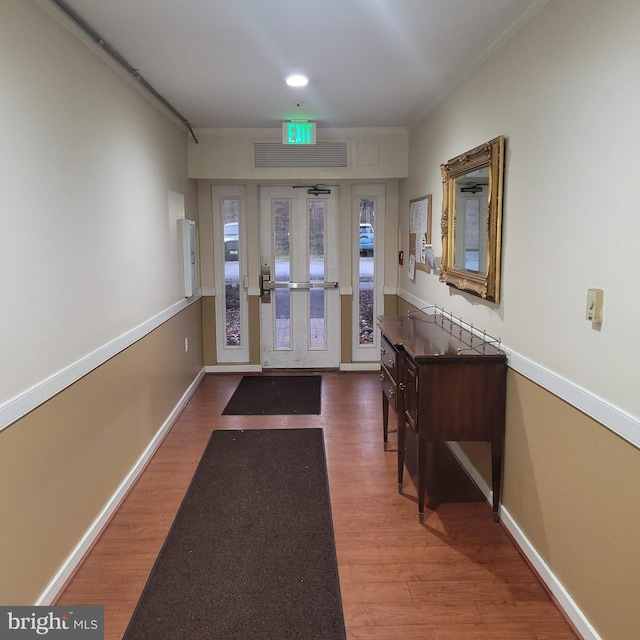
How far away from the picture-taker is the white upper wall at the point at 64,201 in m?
1.83

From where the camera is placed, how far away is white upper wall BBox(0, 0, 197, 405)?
71.9 inches

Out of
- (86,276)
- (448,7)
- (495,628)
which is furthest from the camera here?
(86,276)

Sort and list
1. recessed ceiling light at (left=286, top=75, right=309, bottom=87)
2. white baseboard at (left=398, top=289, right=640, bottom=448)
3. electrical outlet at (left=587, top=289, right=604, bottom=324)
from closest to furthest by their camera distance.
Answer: white baseboard at (left=398, top=289, right=640, bottom=448)
electrical outlet at (left=587, top=289, right=604, bottom=324)
recessed ceiling light at (left=286, top=75, right=309, bottom=87)

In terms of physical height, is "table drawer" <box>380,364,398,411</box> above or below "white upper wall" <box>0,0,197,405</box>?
below

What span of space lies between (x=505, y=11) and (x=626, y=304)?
143 cm

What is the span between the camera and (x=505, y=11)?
2.26 metres

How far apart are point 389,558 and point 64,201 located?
6.84 ft

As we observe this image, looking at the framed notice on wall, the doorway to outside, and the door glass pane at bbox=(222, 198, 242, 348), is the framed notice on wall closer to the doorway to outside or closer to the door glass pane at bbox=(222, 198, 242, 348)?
the doorway to outside

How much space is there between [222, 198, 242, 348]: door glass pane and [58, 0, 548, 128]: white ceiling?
148cm

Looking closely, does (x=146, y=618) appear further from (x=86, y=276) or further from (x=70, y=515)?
(x=86, y=276)

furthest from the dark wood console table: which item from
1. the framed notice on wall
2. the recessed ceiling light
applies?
the recessed ceiling light

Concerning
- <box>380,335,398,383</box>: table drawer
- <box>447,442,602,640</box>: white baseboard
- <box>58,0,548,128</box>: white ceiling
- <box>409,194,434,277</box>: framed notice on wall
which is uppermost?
<box>58,0,548,128</box>: white ceiling

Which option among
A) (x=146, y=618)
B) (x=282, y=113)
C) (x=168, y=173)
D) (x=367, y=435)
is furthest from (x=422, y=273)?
(x=146, y=618)

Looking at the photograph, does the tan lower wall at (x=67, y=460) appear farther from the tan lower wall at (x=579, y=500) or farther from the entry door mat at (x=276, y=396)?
the tan lower wall at (x=579, y=500)
